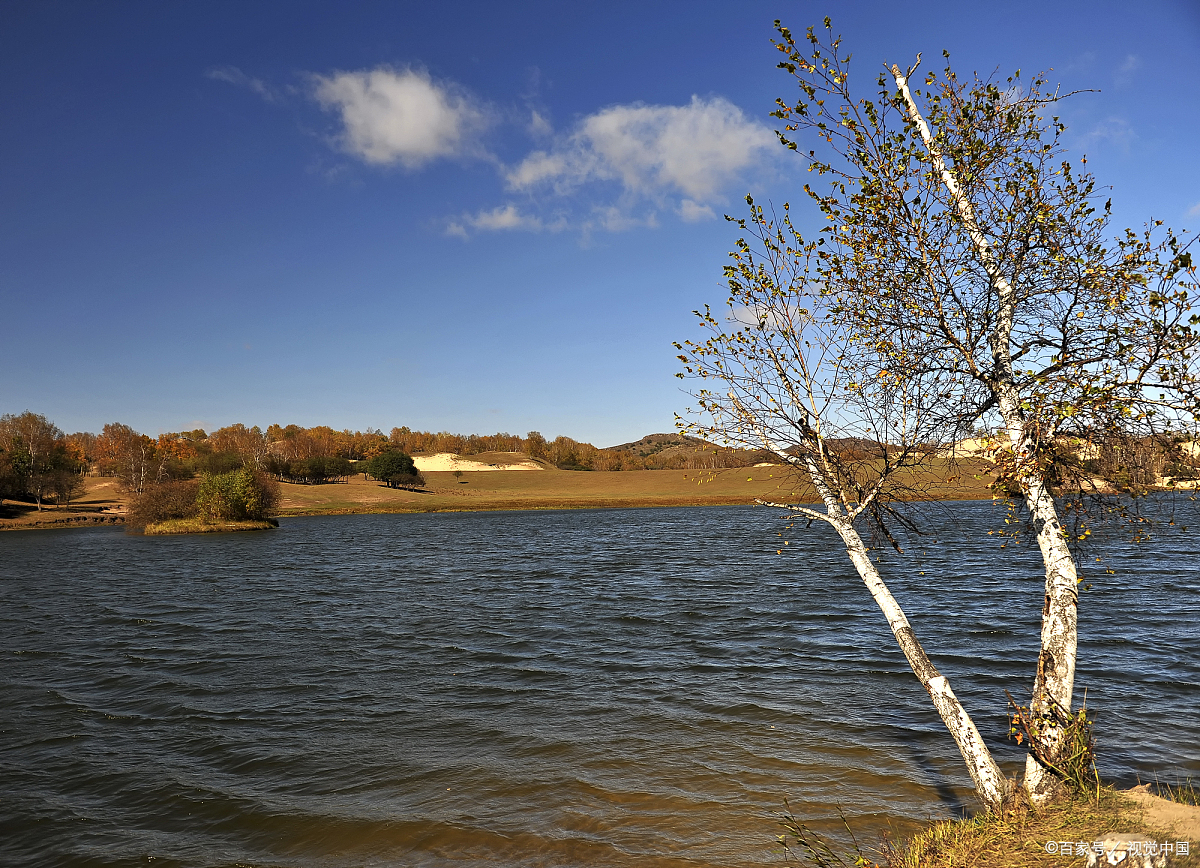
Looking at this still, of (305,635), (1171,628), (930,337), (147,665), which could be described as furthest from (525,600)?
(930,337)

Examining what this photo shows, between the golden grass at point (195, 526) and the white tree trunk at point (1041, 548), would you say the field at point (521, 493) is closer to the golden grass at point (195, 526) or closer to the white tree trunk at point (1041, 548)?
the golden grass at point (195, 526)

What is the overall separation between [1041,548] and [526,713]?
986cm

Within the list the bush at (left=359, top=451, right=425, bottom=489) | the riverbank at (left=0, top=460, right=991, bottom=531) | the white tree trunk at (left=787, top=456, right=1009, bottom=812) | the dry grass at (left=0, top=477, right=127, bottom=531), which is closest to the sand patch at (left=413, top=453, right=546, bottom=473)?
the riverbank at (left=0, top=460, right=991, bottom=531)

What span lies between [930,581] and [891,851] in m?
24.0

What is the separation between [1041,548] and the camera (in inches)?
271

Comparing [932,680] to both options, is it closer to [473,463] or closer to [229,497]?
[229,497]

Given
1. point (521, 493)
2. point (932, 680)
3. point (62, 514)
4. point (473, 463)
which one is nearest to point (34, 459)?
point (62, 514)

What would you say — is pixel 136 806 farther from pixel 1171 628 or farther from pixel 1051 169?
pixel 1171 628

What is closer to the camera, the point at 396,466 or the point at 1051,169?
the point at 1051,169

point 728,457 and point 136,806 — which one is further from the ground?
point 728,457

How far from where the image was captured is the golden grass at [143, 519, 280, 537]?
64.8 metres

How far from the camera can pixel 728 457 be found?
8.20m

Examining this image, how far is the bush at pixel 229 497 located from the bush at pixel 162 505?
1.00m

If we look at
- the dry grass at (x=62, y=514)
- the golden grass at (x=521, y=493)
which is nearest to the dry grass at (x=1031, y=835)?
Answer: the golden grass at (x=521, y=493)
